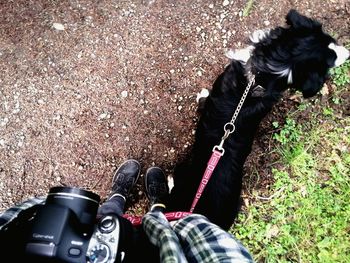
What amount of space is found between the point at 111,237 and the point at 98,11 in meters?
1.93

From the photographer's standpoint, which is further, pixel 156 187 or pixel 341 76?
pixel 341 76

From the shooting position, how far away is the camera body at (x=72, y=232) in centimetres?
144

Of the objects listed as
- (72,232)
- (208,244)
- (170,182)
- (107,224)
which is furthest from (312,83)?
(72,232)

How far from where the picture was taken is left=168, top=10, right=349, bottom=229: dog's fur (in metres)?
2.41

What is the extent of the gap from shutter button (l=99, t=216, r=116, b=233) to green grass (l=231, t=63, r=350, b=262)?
1478mm

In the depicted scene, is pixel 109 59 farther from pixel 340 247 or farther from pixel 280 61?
pixel 340 247

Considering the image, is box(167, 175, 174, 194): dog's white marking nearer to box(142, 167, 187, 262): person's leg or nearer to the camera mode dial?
box(142, 167, 187, 262): person's leg

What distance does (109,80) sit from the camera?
9.83 ft

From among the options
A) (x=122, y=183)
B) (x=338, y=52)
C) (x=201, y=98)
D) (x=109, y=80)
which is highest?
(x=338, y=52)

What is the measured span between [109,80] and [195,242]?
63.9 inches

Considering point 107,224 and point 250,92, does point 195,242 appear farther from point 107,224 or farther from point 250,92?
point 250,92

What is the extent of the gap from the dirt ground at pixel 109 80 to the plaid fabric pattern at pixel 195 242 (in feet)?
3.88

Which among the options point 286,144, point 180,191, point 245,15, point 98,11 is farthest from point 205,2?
point 180,191

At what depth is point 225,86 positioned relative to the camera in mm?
2576
